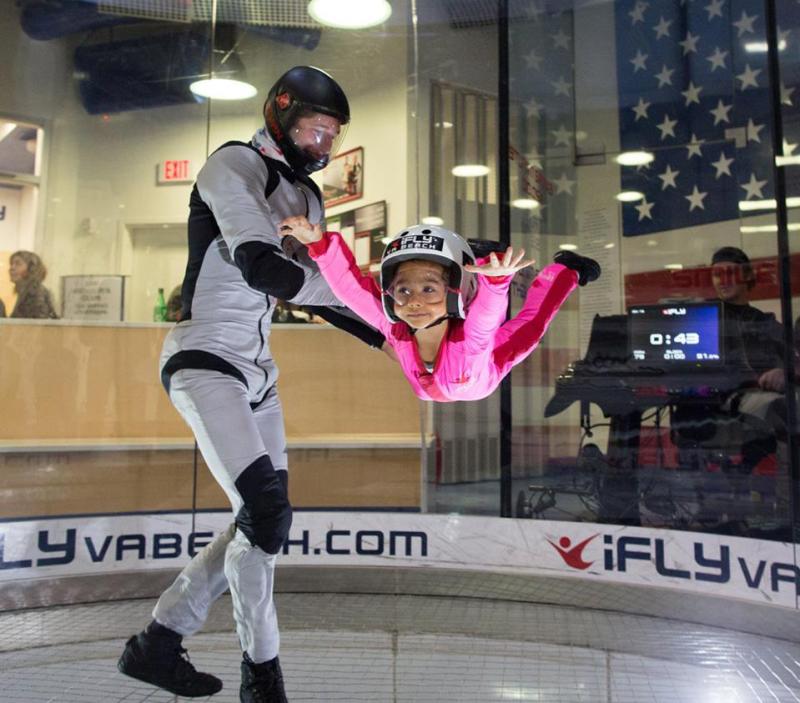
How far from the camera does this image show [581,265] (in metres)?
2.10

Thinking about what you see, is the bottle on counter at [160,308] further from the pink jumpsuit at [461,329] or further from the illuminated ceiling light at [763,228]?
the illuminated ceiling light at [763,228]

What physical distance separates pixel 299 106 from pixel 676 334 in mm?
2256

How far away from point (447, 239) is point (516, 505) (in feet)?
6.86

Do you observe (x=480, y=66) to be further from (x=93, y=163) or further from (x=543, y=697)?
(x=543, y=697)

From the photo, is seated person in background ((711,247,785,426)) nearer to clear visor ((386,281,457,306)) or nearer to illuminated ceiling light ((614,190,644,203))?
illuminated ceiling light ((614,190,644,203))

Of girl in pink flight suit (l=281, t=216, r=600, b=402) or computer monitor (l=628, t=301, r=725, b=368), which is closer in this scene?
girl in pink flight suit (l=281, t=216, r=600, b=402)

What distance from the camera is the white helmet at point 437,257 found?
1745 millimetres

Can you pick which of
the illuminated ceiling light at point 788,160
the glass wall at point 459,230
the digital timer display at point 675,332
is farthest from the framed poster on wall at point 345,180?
the illuminated ceiling light at point 788,160

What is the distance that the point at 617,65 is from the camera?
155 inches

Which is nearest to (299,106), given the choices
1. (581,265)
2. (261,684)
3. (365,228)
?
(581,265)

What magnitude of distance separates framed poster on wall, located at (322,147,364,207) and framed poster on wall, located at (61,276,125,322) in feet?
4.15

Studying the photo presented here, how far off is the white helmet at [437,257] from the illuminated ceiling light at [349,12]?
7.93ft

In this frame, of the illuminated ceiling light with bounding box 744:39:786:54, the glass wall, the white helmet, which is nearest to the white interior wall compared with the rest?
the glass wall

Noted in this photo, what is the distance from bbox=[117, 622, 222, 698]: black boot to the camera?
195 centimetres
